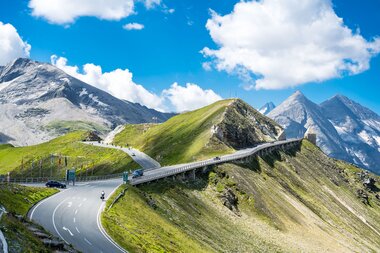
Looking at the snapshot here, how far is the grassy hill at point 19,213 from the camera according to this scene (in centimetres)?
2942

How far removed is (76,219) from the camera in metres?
56.4

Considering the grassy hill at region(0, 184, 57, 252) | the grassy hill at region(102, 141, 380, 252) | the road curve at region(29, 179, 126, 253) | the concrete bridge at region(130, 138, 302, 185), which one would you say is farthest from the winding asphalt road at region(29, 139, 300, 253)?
the concrete bridge at region(130, 138, 302, 185)

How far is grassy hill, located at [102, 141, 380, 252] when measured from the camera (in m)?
63.1

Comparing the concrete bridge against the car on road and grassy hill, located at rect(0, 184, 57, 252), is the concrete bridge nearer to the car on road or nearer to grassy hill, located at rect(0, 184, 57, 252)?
the car on road

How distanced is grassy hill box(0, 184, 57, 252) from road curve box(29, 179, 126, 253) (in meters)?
1.53

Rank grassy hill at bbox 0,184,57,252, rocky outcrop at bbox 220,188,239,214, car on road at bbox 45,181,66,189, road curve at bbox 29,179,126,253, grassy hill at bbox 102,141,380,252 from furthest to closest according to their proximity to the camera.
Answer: rocky outcrop at bbox 220,188,239,214 < car on road at bbox 45,181,66,189 < grassy hill at bbox 102,141,380,252 < road curve at bbox 29,179,126,253 < grassy hill at bbox 0,184,57,252

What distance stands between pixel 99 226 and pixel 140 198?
81.5ft

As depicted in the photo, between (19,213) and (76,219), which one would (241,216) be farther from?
(19,213)

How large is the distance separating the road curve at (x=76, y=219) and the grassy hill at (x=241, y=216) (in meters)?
2.21

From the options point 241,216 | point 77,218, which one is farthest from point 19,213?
point 241,216

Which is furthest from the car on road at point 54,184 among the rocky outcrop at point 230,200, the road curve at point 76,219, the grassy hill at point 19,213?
the rocky outcrop at point 230,200

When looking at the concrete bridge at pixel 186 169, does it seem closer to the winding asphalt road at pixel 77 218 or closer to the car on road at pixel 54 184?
the winding asphalt road at pixel 77 218

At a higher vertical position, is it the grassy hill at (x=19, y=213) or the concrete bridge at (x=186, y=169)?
the concrete bridge at (x=186, y=169)

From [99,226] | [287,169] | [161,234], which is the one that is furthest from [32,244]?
[287,169]
